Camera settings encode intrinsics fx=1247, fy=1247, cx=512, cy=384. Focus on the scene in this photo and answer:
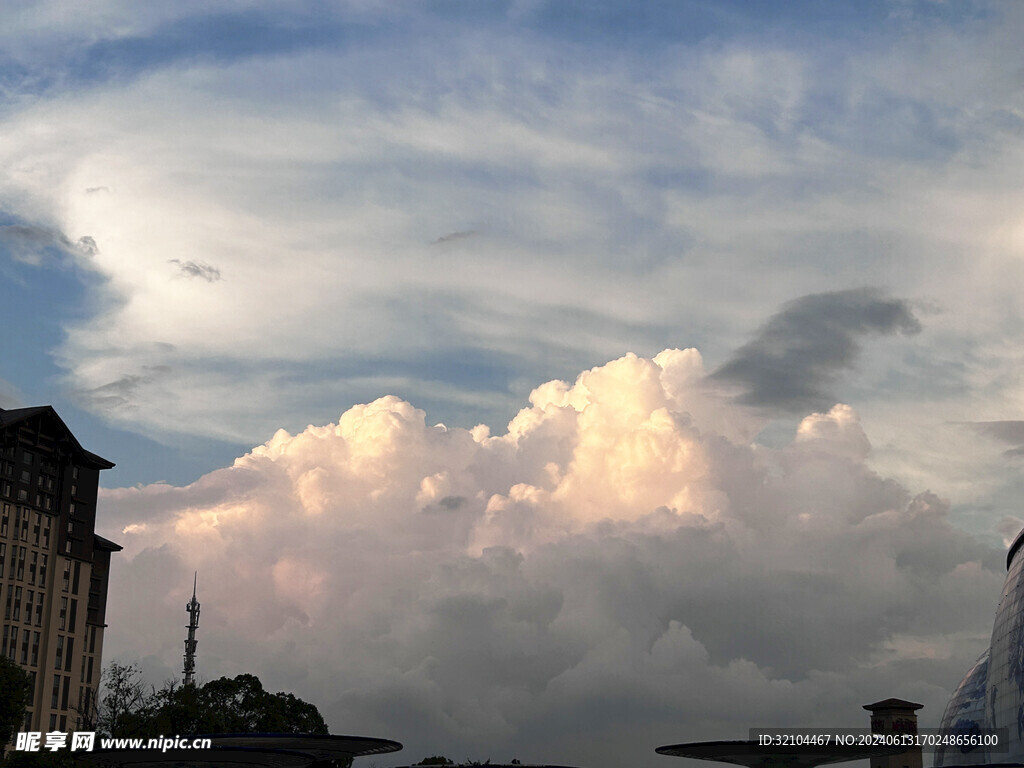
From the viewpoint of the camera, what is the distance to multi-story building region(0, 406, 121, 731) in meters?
126

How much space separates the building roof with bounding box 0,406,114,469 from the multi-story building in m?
0.11

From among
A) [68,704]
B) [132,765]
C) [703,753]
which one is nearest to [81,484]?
[68,704]

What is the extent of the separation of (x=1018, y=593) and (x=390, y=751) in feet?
159

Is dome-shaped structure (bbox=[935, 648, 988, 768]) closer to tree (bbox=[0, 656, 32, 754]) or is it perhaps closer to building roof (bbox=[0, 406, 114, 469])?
tree (bbox=[0, 656, 32, 754])

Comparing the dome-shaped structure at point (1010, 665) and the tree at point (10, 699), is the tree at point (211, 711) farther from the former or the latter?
the dome-shaped structure at point (1010, 665)

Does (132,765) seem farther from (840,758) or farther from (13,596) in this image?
(13,596)

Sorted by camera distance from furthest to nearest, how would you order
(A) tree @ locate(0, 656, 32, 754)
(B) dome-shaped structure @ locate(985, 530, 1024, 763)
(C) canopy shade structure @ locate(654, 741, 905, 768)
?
(B) dome-shaped structure @ locate(985, 530, 1024, 763)
(A) tree @ locate(0, 656, 32, 754)
(C) canopy shade structure @ locate(654, 741, 905, 768)

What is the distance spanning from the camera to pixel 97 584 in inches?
5561

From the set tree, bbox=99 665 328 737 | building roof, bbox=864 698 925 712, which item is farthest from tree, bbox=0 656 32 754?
→ building roof, bbox=864 698 925 712

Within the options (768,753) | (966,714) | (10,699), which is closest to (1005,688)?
(966,714)

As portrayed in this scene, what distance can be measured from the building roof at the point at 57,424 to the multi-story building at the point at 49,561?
11 centimetres

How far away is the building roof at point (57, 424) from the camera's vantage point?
12691 cm

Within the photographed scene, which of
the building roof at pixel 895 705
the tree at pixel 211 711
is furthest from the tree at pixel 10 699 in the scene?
the building roof at pixel 895 705

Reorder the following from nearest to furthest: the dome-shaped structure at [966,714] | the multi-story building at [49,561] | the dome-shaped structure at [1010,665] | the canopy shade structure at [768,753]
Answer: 1. the canopy shade structure at [768,753]
2. the dome-shaped structure at [1010,665]
3. the dome-shaped structure at [966,714]
4. the multi-story building at [49,561]
